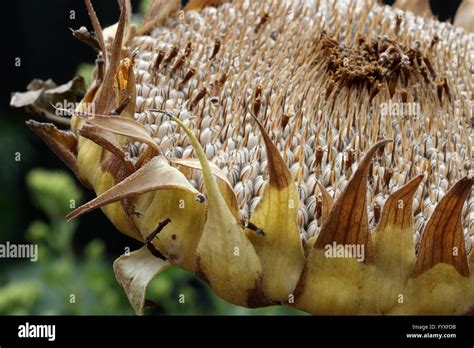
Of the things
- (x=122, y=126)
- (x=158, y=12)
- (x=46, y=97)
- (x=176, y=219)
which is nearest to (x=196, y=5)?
(x=158, y=12)

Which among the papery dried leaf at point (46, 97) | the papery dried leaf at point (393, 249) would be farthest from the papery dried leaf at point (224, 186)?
the papery dried leaf at point (46, 97)

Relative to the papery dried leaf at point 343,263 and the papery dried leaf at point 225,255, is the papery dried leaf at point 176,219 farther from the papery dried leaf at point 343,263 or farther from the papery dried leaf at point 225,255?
the papery dried leaf at point 343,263

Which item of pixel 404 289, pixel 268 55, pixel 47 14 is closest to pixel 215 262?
pixel 404 289

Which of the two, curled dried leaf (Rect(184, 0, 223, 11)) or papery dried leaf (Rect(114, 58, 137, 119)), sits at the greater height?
curled dried leaf (Rect(184, 0, 223, 11))

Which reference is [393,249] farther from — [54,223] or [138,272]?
[54,223]

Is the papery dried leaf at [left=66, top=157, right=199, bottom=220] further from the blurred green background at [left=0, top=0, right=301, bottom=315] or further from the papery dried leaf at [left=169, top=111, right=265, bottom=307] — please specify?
the blurred green background at [left=0, top=0, right=301, bottom=315]

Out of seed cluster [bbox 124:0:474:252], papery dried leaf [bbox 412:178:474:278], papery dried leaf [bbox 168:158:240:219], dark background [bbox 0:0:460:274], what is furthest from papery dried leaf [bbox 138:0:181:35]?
dark background [bbox 0:0:460:274]
